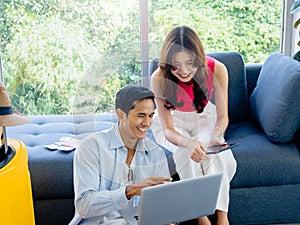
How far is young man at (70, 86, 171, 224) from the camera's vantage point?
1.60 metres

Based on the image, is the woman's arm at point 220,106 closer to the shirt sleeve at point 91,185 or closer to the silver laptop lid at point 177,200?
the silver laptop lid at point 177,200

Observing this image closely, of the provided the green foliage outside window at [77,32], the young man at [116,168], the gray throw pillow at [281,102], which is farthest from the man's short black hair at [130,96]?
the green foliage outside window at [77,32]

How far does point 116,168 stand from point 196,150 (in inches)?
13.3

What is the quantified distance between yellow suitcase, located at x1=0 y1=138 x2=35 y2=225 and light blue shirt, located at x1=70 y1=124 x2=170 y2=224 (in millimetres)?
180

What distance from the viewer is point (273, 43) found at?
3.31 meters

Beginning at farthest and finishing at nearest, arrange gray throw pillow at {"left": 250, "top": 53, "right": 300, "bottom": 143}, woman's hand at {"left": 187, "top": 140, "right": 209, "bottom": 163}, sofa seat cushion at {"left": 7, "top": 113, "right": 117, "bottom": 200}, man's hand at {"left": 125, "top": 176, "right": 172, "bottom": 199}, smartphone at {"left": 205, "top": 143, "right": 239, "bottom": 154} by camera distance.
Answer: gray throw pillow at {"left": 250, "top": 53, "right": 300, "bottom": 143} < sofa seat cushion at {"left": 7, "top": 113, "right": 117, "bottom": 200} < smartphone at {"left": 205, "top": 143, "right": 239, "bottom": 154} < woman's hand at {"left": 187, "top": 140, "right": 209, "bottom": 163} < man's hand at {"left": 125, "top": 176, "right": 172, "bottom": 199}

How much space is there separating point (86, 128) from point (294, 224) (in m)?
1.31

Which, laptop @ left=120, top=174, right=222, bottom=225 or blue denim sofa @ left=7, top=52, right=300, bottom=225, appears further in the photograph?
blue denim sofa @ left=7, top=52, right=300, bottom=225

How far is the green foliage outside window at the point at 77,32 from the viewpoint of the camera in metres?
3.12

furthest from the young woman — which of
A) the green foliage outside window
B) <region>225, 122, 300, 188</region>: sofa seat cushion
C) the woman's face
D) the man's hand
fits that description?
the green foliage outside window

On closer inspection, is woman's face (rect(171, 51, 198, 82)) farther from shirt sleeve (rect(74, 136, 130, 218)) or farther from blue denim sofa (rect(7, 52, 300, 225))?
blue denim sofa (rect(7, 52, 300, 225))

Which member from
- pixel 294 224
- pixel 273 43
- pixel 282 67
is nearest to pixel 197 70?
pixel 282 67

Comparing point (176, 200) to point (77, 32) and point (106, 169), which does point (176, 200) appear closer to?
point (106, 169)

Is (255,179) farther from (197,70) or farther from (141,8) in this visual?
(141,8)
